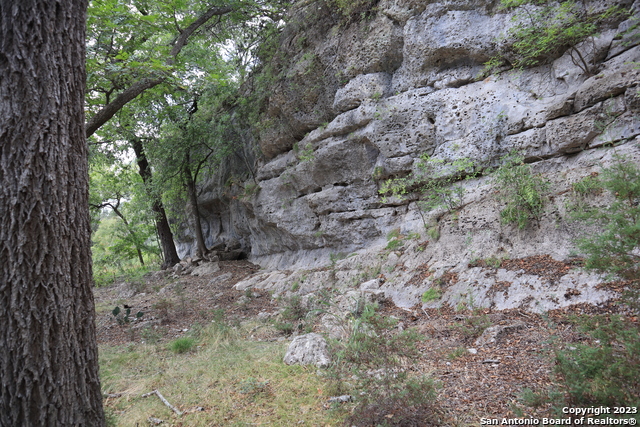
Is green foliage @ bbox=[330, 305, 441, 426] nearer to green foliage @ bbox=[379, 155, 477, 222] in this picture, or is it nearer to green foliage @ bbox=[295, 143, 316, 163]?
green foliage @ bbox=[379, 155, 477, 222]

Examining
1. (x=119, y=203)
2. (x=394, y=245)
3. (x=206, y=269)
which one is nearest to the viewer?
(x=394, y=245)

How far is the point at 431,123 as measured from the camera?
26.3 ft

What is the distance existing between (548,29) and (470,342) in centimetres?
561

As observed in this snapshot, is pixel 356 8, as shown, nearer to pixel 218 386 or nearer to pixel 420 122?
pixel 420 122

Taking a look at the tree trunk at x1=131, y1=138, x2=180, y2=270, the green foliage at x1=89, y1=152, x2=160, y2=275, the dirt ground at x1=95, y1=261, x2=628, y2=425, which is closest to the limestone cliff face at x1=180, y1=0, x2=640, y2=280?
the dirt ground at x1=95, y1=261, x2=628, y2=425

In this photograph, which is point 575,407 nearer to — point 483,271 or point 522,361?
point 522,361

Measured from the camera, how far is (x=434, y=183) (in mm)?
7559

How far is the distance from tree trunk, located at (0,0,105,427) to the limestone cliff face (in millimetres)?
5435

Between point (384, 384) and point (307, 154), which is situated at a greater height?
point (307, 154)

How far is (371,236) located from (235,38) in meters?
9.50

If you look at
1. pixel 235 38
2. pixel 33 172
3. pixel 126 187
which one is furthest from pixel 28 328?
pixel 126 187

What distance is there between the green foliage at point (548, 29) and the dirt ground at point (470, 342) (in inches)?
186

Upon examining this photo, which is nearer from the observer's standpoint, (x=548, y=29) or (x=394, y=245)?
(x=548, y=29)

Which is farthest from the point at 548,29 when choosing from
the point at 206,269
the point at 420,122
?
the point at 206,269
